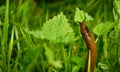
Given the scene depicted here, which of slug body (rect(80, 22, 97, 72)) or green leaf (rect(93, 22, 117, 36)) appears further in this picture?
green leaf (rect(93, 22, 117, 36))

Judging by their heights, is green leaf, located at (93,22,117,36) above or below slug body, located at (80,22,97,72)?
above

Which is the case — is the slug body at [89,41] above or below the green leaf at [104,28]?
below

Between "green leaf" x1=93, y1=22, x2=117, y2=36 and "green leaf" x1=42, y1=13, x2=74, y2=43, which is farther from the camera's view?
"green leaf" x1=93, y1=22, x2=117, y2=36

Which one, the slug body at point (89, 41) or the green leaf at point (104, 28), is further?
the green leaf at point (104, 28)

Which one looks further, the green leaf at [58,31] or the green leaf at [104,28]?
the green leaf at [104,28]

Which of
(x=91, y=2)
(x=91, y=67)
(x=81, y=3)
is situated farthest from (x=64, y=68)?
(x=81, y=3)

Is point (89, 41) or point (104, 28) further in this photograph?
point (104, 28)

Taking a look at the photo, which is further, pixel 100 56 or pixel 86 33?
pixel 100 56

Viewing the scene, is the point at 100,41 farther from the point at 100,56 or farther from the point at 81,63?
the point at 81,63
